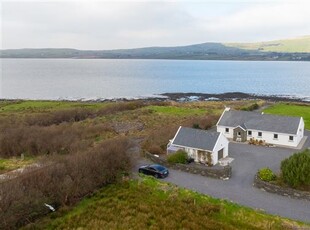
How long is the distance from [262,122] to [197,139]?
12.8 meters

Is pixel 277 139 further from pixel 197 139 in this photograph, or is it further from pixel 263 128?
pixel 197 139

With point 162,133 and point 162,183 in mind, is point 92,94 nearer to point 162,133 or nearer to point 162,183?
point 162,133

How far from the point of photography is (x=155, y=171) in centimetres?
3009

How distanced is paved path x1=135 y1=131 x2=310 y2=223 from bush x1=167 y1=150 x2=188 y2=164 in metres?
1.12

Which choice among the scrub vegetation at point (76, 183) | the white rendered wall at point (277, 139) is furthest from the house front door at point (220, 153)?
the white rendered wall at point (277, 139)

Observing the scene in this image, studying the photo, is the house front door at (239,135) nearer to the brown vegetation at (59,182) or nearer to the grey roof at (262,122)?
the grey roof at (262,122)

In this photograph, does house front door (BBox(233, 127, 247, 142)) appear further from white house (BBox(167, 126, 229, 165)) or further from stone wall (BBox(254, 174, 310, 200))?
stone wall (BBox(254, 174, 310, 200))

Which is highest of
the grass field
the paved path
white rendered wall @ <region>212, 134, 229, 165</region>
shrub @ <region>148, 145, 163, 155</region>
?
white rendered wall @ <region>212, 134, 229, 165</region>

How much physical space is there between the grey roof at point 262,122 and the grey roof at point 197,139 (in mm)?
10075

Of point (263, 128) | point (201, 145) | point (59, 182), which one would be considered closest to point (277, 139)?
point (263, 128)

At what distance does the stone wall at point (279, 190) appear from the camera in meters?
25.8

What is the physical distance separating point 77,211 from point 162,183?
297 inches

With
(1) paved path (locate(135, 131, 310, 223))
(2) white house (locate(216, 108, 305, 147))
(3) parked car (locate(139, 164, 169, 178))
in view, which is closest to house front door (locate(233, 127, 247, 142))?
(2) white house (locate(216, 108, 305, 147))

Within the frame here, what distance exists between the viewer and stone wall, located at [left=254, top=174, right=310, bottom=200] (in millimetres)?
25817
